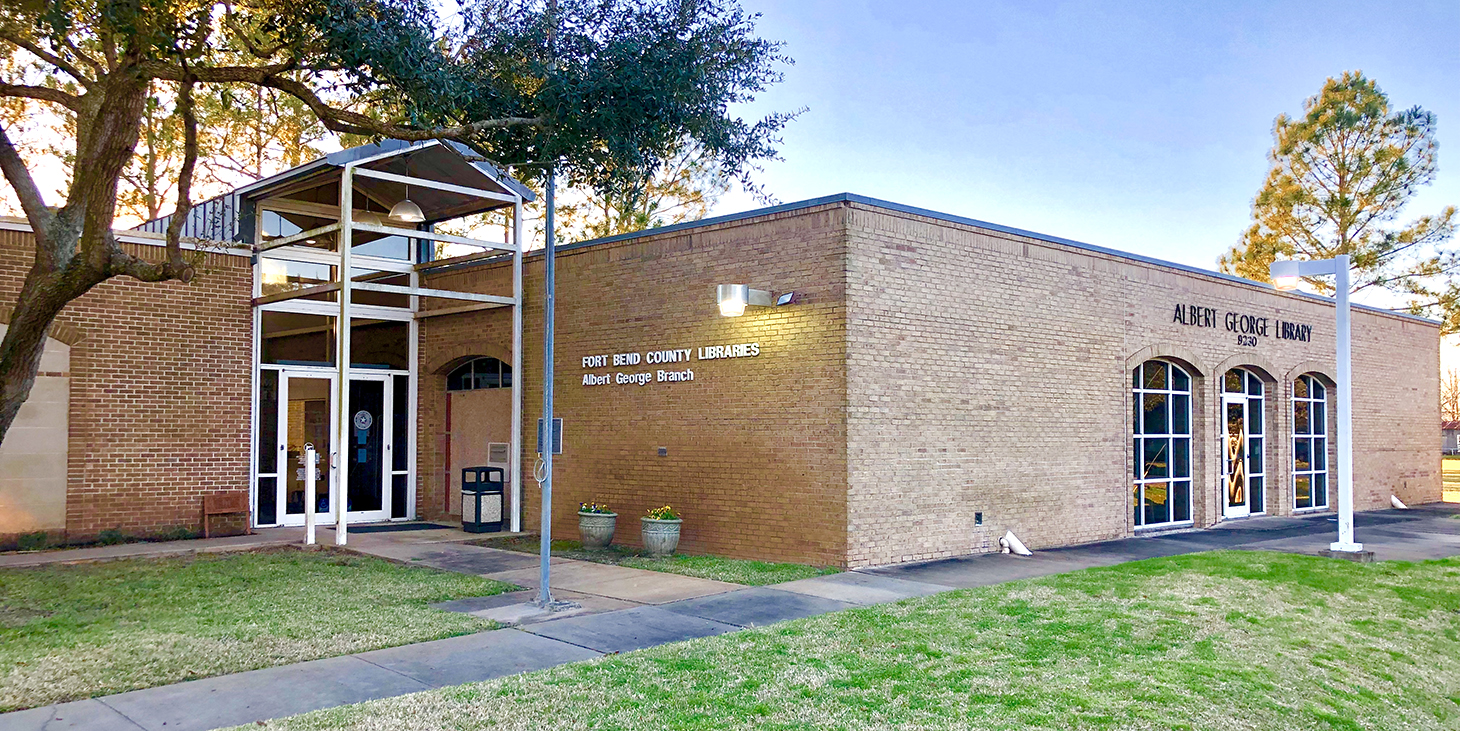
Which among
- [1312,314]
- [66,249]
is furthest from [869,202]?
[1312,314]

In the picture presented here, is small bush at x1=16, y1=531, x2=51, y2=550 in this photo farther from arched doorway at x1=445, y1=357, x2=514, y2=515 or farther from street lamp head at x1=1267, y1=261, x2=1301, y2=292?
street lamp head at x1=1267, y1=261, x2=1301, y2=292

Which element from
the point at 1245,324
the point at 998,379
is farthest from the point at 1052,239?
the point at 1245,324

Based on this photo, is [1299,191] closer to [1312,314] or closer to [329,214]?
[1312,314]

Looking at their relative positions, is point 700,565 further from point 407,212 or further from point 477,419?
point 407,212

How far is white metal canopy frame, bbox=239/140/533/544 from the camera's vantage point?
1348 centimetres

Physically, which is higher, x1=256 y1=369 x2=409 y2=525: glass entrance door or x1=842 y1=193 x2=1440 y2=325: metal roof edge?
x1=842 y1=193 x2=1440 y2=325: metal roof edge

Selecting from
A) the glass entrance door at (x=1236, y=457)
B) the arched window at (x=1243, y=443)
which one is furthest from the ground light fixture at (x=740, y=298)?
the glass entrance door at (x=1236, y=457)

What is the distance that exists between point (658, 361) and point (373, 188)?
5.86 m

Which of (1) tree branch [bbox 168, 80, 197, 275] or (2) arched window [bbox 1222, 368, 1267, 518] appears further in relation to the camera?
(2) arched window [bbox 1222, 368, 1267, 518]

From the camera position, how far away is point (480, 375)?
17156 mm

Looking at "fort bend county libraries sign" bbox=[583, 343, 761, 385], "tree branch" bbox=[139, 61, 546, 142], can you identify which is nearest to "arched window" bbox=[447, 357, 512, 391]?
"fort bend county libraries sign" bbox=[583, 343, 761, 385]

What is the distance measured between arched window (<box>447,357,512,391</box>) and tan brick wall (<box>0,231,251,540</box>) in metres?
3.39

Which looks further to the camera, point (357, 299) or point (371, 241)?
point (357, 299)

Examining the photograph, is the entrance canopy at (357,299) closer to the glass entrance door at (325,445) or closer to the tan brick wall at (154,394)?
the glass entrance door at (325,445)
